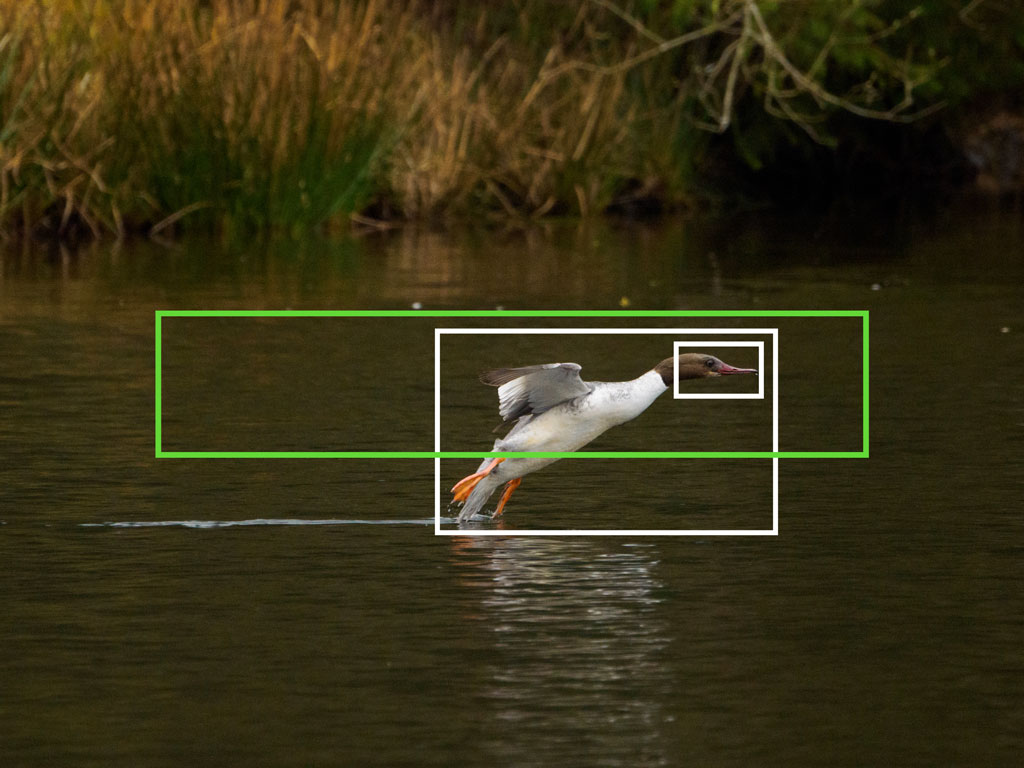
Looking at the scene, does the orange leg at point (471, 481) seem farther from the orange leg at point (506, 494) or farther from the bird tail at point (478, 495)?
the orange leg at point (506, 494)

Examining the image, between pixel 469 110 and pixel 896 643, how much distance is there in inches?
800

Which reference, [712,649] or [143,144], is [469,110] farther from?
[712,649]

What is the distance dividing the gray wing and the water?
1.43ft

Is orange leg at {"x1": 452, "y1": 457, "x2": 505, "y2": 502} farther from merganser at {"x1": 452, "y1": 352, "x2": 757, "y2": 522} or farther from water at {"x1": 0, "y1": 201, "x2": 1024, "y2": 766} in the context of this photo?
water at {"x1": 0, "y1": 201, "x2": 1024, "y2": 766}

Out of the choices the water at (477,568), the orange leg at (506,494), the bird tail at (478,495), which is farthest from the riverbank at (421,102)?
the bird tail at (478,495)

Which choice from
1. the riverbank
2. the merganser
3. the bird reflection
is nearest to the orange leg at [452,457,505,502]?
the merganser

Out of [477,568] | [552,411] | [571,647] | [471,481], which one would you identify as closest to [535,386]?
[552,411]

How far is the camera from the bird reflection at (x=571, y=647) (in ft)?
20.1

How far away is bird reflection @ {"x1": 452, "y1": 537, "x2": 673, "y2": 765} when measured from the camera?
614 cm

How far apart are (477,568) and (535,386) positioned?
86 centimetres

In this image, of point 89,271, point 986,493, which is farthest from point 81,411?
point 89,271

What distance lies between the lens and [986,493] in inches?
386

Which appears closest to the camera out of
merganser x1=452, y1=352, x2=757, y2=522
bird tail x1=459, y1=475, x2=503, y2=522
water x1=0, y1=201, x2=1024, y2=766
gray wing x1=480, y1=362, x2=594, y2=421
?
water x1=0, y1=201, x2=1024, y2=766

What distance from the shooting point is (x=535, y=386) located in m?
8.95
